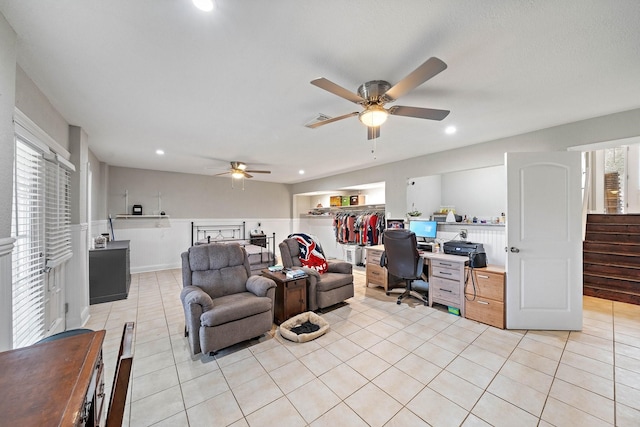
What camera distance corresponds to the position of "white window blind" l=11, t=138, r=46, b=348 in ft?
6.26

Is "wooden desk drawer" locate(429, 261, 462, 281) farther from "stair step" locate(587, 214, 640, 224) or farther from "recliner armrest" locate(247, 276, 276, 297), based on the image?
"stair step" locate(587, 214, 640, 224)

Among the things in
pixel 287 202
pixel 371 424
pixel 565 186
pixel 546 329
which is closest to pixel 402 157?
pixel 565 186

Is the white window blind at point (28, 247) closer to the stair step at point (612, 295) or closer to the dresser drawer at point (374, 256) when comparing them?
the dresser drawer at point (374, 256)

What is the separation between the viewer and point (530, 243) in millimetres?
2969

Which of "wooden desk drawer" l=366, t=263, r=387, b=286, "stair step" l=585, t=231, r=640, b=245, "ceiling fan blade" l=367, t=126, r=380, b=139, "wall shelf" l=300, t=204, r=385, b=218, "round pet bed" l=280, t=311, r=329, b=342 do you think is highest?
"ceiling fan blade" l=367, t=126, r=380, b=139

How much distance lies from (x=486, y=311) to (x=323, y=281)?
2098 mm

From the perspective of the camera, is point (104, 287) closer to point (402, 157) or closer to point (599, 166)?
point (402, 157)

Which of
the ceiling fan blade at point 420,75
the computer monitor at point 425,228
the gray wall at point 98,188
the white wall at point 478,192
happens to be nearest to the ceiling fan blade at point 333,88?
the ceiling fan blade at point 420,75

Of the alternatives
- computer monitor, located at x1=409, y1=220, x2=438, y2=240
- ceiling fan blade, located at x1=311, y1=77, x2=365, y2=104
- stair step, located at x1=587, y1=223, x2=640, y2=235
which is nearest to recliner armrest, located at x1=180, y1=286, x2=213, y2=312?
ceiling fan blade, located at x1=311, y1=77, x2=365, y2=104

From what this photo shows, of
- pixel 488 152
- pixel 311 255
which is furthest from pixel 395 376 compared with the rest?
pixel 488 152

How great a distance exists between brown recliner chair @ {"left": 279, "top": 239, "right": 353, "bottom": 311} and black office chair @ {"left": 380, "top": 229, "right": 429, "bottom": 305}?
2.33 ft

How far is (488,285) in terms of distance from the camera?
310cm

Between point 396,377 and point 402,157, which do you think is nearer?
point 396,377

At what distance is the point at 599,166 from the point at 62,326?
10.3 meters
